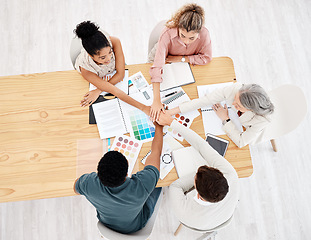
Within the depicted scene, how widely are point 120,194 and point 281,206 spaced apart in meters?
1.85

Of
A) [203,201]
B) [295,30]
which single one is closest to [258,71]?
[295,30]

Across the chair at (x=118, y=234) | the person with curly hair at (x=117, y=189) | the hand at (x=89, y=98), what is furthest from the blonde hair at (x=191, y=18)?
the chair at (x=118, y=234)

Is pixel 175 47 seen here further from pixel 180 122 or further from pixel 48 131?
pixel 48 131

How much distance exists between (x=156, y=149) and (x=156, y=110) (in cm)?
27

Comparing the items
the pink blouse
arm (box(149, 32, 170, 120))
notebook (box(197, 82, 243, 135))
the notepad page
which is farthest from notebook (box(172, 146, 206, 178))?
the pink blouse

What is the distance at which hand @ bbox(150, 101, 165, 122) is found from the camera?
1610 mm

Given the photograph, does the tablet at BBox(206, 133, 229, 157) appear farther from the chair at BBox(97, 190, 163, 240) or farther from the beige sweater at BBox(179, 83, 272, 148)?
the chair at BBox(97, 190, 163, 240)

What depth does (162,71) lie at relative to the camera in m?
1.76

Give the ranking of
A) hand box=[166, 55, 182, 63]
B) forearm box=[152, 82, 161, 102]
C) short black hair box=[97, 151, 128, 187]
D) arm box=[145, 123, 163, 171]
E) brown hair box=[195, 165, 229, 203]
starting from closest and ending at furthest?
short black hair box=[97, 151, 128, 187] < brown hair box=[195, 165, 229, 203] < arm box=[145, 123, 163, 171] < forearm box=[152, 82, 161, 102] < hand box=[166, 55, 182, 63]

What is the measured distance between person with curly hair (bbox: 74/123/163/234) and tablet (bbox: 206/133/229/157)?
446mm

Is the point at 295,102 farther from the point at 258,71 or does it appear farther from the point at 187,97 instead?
the point at 258,71

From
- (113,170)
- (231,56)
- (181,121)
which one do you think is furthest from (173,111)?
(231,56)

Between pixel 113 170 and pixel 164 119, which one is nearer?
pixel 113 170

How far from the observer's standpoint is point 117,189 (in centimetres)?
118
